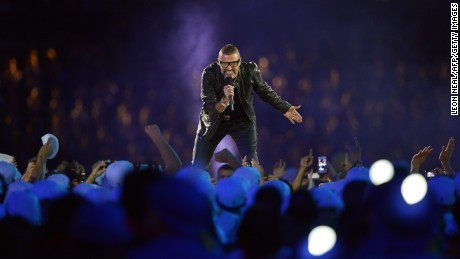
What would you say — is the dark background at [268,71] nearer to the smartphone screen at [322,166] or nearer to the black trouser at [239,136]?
the smartphone screen at [322,166]

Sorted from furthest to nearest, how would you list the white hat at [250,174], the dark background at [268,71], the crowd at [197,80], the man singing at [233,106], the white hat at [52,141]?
the dark background at [268,71] → the crowd at [197,80] → the man singing at [233,106] → the white hat at [52,141] → the white hat at [250,174]

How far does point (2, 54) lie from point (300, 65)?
4383mm

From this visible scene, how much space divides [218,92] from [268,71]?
516 cm

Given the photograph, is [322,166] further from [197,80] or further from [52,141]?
[197,80]

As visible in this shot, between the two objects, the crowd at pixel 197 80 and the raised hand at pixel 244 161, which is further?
the crowd at pixel 197 80

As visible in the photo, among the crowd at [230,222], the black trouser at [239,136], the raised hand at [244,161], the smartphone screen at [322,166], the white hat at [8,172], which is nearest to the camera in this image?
the crowd at [230,222]

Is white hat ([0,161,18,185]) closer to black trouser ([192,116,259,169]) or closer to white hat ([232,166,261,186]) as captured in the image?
white hat ([232,166,261,186])

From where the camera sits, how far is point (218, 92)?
655 cm

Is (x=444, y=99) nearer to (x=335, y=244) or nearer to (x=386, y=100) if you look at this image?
(x=386, y=100)

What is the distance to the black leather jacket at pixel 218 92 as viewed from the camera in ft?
21.2

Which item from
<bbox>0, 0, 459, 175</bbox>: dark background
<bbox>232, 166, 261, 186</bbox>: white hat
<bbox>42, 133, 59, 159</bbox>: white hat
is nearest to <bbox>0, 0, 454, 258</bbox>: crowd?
<bbox>0, 0, 459, 175</bbox>: dark background

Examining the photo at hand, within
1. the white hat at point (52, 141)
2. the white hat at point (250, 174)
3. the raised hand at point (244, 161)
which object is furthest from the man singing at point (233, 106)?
the white hat at point (250, 174)

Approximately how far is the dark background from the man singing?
4.91m

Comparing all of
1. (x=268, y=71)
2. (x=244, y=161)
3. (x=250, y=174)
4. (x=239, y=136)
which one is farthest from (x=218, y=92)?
Answer: (x=268, y=71)
